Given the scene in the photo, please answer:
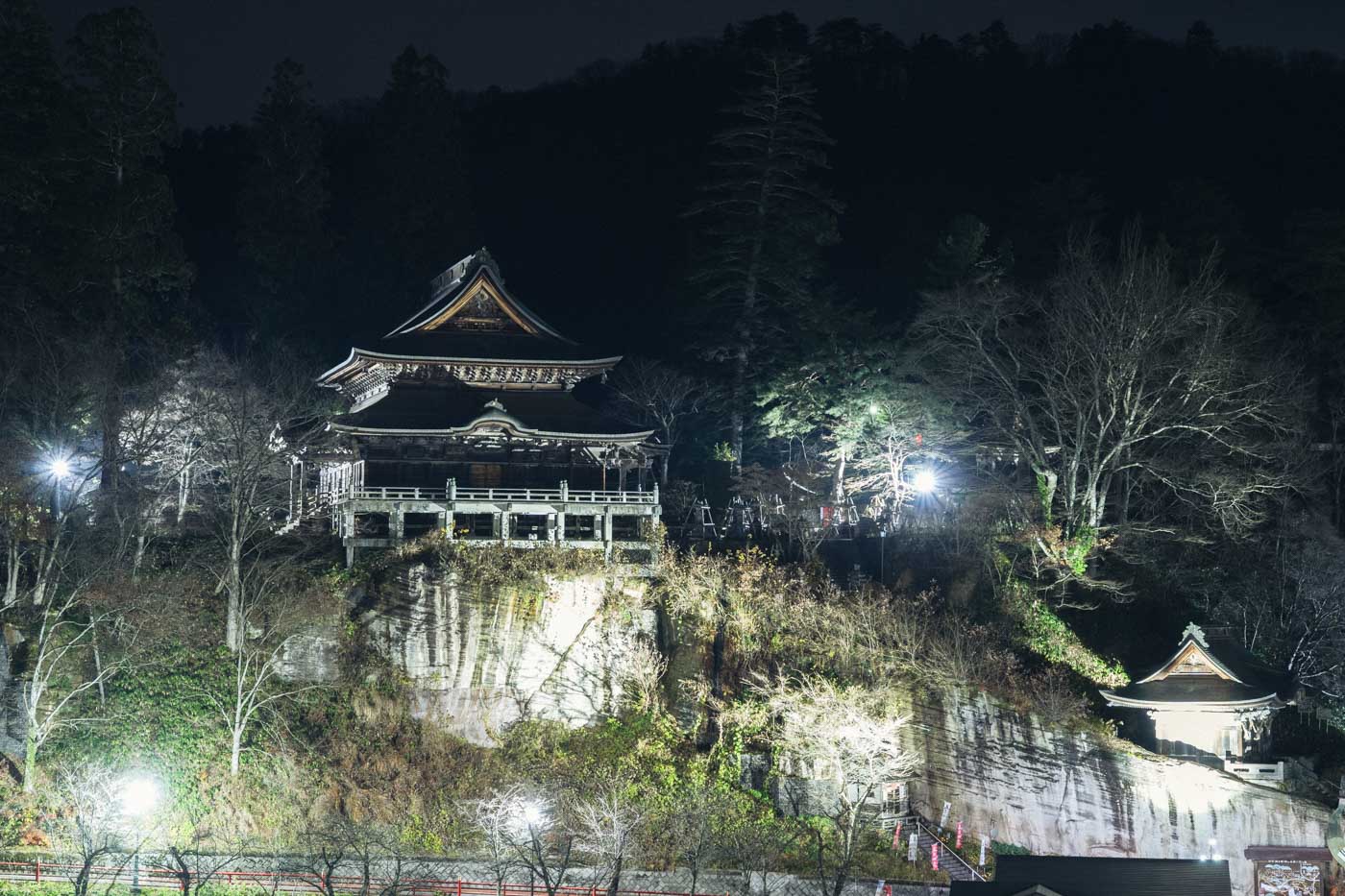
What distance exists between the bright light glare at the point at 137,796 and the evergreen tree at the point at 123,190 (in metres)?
16.0

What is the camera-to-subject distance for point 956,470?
4234 centimetres

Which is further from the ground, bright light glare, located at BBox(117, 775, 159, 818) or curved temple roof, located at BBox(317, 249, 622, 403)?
curved temple roof, located at BBox(317, 249, 622, 403)

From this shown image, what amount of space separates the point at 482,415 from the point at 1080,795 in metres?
18.0

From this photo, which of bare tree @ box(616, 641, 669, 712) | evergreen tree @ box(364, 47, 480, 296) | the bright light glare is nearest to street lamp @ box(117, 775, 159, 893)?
the bright light glare

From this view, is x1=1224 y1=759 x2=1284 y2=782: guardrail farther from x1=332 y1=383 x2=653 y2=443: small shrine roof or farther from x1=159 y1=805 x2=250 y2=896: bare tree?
x1=159 y1=805 x2=250 y2=896: bare tree

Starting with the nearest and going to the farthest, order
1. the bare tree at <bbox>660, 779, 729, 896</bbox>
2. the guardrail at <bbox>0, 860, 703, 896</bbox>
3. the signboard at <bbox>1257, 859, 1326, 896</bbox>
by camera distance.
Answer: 1. the guardrail at <bbox>0, 860, 703, 896</bbox>
2. the signboard at <bbox>1257, 859, 1326, 896</bbox>
3. the bare tree at <bbox>660, 779, 729, 896</bbox>

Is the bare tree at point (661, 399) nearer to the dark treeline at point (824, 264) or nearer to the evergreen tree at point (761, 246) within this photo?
the dark treeline at point (824, 264)

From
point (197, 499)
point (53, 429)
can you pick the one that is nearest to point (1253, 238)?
point (197, 499)

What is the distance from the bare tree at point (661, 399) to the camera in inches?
1871

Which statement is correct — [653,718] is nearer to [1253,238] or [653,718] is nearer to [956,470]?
[956,470]

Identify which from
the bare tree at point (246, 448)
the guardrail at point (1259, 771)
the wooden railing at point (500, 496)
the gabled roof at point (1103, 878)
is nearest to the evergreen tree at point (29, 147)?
the bare tree at point (246, 448)

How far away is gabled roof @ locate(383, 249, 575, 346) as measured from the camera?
135 feet

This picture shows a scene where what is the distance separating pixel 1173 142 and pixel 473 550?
51.7 m

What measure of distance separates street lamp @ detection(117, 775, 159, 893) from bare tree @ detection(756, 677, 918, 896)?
13.3 metres
